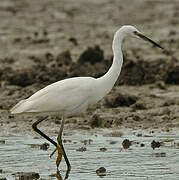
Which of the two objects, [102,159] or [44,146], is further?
[44,146]

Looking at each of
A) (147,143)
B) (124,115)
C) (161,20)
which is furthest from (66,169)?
(161,20)

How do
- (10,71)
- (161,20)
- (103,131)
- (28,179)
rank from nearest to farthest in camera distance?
1. (28,179)
2. (103,131)
3. (10,71)
4. (161,20)

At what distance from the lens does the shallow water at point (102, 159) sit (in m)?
8.67

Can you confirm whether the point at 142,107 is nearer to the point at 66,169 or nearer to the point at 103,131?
the point at 103,131

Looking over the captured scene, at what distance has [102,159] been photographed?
952 cm

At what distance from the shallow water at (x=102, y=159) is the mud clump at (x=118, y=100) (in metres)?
2.22

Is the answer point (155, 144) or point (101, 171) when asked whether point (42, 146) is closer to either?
point (155, 144)

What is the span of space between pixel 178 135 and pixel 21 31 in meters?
13.4

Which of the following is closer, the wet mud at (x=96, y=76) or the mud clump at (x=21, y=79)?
the wet mud at (x=96, y=76)

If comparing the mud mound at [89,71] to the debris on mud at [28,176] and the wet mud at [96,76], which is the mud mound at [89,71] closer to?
the wet mud at [96,76]

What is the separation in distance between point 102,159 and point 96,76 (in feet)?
20.6

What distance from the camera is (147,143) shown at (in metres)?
10.6

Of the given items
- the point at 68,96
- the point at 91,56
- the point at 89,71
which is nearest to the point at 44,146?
the point at 68,96

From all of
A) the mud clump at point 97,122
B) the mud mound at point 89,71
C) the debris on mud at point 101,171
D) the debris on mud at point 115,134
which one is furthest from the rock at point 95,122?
the mud mound at point 89,71
